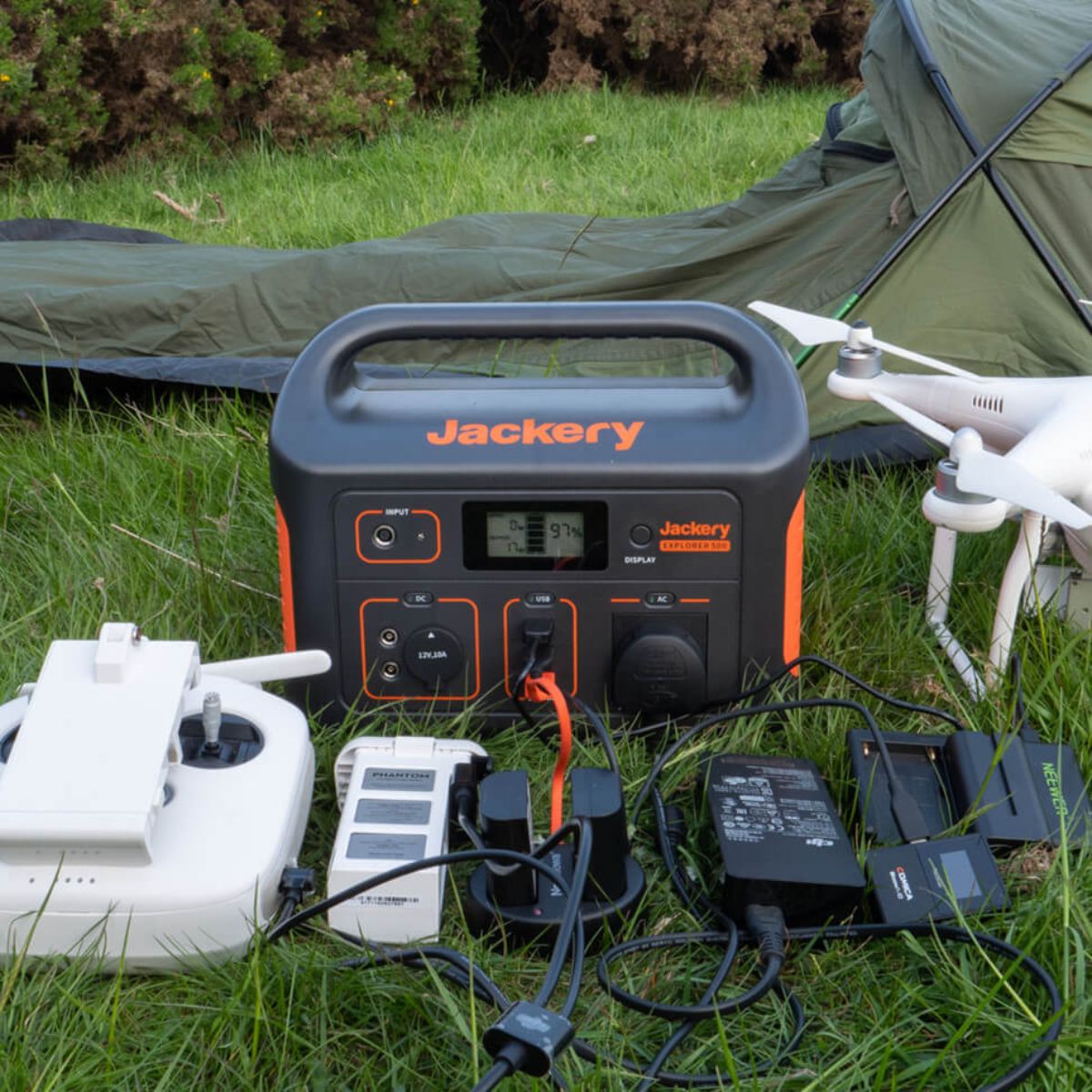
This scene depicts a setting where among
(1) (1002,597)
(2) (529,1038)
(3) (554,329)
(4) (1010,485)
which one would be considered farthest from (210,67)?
(2) (529,1038)

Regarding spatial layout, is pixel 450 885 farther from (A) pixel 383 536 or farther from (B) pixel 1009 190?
(B) pixel 1009 190

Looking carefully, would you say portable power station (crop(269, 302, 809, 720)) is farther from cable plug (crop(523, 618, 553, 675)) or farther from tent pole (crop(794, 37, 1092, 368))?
tent pole (crop(794, 37, 1092, 368))

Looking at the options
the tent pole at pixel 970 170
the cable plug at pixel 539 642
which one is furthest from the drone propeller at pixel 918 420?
the tent pole at pixel 970 170

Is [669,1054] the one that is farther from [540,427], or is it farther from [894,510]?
[894,510]

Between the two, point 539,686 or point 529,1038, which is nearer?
point 529,1038

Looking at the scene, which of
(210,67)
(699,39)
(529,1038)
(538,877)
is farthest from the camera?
(699,39)

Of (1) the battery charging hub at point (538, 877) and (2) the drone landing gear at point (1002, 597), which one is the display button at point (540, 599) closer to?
(1) the battery charging hub at point (538, 877)

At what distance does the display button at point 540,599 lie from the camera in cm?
156

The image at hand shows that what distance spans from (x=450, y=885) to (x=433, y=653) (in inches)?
12.4

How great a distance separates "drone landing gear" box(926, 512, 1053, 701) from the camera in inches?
64.7

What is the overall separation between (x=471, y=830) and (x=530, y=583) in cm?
33

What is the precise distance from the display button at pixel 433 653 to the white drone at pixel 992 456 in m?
0.59

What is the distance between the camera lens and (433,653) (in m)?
1.57

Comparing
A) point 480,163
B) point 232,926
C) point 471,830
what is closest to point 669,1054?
point 471,830
